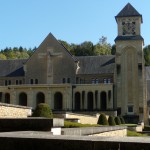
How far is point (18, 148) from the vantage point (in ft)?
21.9

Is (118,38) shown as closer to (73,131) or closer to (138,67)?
(138,67)

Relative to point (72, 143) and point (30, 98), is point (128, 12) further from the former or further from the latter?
point (72, 143)

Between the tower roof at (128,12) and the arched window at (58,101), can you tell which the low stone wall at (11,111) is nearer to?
the arched window at (58,101)

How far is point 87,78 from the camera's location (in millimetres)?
67062

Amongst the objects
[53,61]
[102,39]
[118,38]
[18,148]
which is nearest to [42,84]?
[53,61]

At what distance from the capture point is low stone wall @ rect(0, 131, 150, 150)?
575cm

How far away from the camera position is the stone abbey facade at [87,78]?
61438 millimetres

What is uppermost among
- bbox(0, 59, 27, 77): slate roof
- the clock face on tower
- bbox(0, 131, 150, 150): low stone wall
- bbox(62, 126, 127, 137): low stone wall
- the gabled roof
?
the gabled roof

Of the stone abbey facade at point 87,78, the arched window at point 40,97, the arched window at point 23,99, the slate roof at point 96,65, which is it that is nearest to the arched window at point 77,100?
the stone abbey facade at point 87,78

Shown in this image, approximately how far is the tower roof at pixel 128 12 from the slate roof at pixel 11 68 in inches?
866

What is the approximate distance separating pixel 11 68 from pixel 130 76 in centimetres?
2534

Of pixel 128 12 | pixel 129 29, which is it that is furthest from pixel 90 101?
pixel 128 12

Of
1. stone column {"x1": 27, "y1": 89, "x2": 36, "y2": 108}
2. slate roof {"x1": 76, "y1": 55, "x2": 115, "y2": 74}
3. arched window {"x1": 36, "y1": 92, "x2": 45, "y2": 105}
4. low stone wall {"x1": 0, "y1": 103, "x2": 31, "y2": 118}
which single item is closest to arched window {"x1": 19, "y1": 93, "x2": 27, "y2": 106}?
stone column {"x1": 27, "y1": 89, "x2": 36, "y2": 108}

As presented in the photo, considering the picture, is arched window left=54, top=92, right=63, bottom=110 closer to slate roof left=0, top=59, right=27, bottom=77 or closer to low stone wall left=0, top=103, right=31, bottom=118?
slate roof left=0, top=59, right=27, bottom=77
